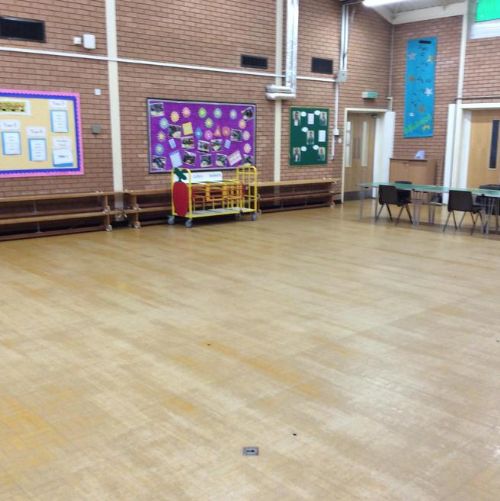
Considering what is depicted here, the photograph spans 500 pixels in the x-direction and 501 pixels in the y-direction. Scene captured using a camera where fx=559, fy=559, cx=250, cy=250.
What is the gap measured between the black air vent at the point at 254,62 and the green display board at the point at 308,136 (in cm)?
108

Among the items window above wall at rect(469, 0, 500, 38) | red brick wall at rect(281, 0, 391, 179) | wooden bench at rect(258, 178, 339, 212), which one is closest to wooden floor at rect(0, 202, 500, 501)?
wooden bench at rect(258, 178, 339, 212)

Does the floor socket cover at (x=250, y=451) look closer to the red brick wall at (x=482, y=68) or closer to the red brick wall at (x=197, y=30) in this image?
the red brick wall at (x=197, y=30)

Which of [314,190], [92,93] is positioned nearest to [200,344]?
[92,93]

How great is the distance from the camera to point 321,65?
11.2 m

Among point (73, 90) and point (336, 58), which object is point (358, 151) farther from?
point (73, 90)

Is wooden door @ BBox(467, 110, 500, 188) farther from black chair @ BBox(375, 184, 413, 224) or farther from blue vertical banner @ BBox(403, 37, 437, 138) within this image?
black chair @ BBox(375, 184, 413, 224)

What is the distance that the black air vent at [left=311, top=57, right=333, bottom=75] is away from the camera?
1108 cm

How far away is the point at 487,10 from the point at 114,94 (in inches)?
288

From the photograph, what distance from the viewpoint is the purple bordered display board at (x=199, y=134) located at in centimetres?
898

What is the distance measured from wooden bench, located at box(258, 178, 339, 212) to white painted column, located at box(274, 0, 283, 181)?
0.29 metres

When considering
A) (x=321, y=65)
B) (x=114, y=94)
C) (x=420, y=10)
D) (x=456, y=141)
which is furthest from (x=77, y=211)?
(x=420, y=10)

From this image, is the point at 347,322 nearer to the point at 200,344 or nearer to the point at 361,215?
the point at 200,344

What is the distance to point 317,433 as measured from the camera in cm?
270

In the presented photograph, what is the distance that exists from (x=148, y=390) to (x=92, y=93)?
20.2 ft
